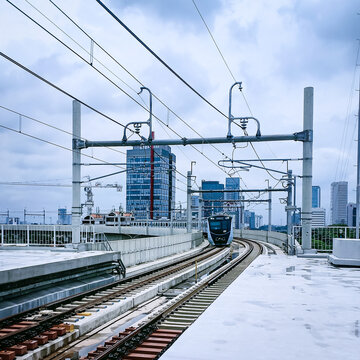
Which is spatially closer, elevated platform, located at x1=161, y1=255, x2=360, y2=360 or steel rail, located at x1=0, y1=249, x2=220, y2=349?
elevated platform, located at x1=161, y1=255, x2=360, y2=360

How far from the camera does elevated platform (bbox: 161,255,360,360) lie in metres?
6.62

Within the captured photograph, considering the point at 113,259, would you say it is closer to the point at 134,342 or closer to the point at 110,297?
the point at 110,297

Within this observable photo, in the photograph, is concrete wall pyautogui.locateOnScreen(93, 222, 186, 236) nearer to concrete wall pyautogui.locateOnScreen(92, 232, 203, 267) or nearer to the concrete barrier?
concrete wall pyautogui.locateOnScreen(92, 232, 203, 267)

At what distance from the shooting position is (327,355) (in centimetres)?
649

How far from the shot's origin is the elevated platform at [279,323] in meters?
6.62

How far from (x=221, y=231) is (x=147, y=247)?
19.6 m

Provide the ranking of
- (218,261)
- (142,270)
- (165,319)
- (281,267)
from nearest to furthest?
(165,319), (281,267), (142,270), (218,261)

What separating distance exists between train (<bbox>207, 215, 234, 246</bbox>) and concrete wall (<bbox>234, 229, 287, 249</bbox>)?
15.2 ft

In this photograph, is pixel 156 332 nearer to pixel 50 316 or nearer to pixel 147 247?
pixel 50 316

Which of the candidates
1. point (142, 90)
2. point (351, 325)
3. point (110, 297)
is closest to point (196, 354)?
point (351, 325)

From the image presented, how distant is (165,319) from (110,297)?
3733 millimetres

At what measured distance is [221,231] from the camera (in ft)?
145

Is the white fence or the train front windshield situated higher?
the white fence

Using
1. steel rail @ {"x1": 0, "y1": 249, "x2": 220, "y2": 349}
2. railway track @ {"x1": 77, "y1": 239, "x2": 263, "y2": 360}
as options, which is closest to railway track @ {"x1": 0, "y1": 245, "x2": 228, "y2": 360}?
steel rail @ {"x1": 0, "y1": 249, "x2": 220, "y2": 349}
